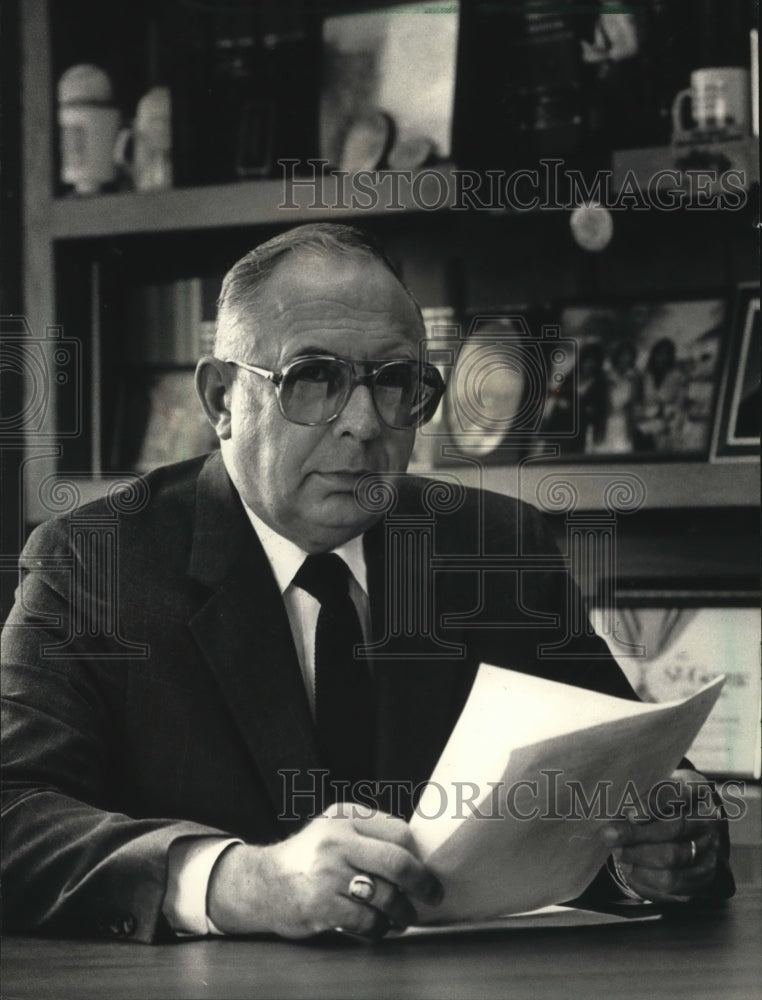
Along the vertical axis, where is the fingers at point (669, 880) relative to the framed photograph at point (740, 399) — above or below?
below

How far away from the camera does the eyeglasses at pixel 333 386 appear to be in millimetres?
945

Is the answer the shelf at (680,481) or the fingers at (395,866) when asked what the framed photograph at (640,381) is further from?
the fingers at (395,866)

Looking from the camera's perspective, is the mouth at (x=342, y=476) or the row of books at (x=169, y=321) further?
the row of books at (x=169, y=321)

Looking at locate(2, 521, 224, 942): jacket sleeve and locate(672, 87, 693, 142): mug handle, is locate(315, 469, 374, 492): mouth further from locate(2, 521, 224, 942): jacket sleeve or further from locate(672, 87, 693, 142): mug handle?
locate(672, 87, 693, 142): mug handle

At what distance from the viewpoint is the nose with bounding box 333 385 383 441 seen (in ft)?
3.10

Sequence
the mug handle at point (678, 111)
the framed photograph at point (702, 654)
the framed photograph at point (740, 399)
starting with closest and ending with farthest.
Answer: the framed photograph at point (702, 654) < the framed photograph at point (740, 399) < the mug handle at point (678, 111)

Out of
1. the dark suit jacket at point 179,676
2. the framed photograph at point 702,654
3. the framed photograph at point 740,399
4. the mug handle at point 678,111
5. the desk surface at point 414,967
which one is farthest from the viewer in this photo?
the mug handle at point 678,111

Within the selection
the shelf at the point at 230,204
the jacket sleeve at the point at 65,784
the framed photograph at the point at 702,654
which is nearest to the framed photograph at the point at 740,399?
the framed photograph at the point at 702,654

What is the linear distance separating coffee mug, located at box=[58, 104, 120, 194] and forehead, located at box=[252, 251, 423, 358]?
1.88 ft

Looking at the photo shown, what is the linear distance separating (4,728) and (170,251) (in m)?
0.54

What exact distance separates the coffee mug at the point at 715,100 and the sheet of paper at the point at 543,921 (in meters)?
0.81

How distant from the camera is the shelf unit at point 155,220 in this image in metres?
1.27

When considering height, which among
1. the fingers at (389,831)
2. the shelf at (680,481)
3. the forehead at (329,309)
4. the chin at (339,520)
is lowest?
the fingers at (389,831)

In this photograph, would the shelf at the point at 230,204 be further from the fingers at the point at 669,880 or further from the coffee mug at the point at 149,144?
the fingers at the point at 669,880
